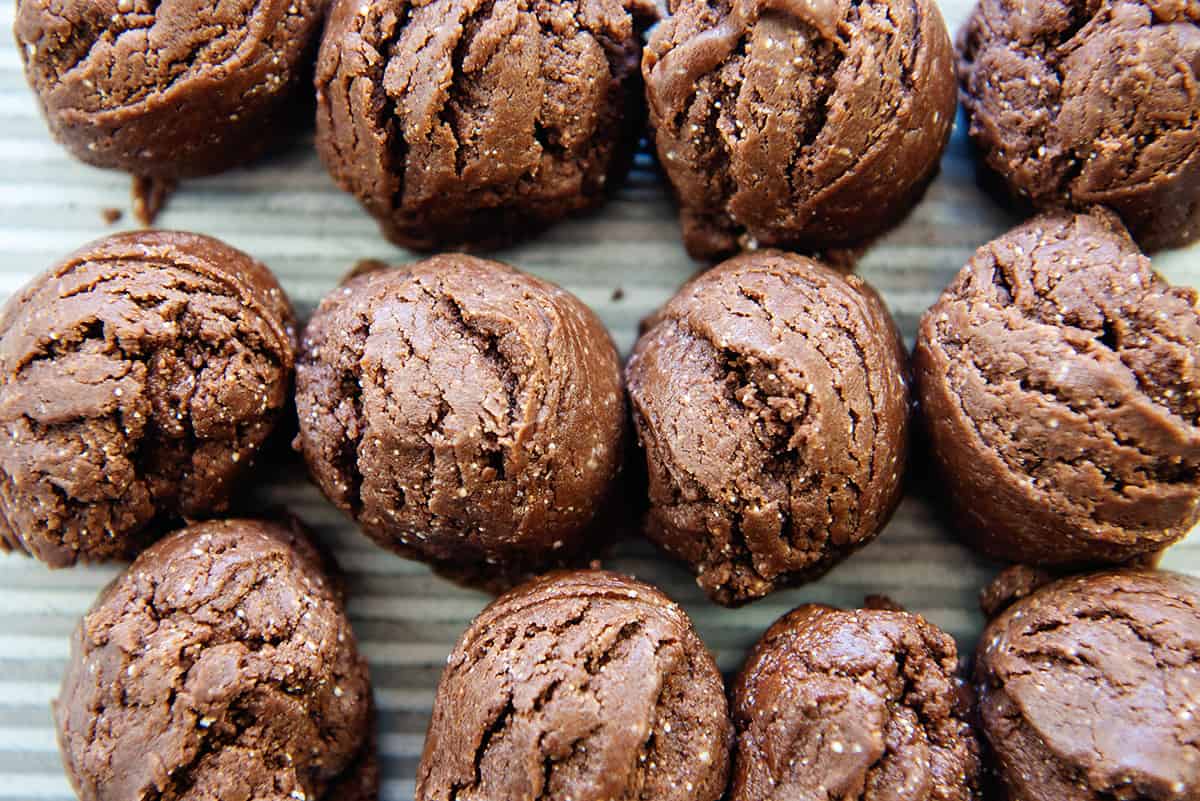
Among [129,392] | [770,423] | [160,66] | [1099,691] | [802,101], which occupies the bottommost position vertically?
[1099,691]

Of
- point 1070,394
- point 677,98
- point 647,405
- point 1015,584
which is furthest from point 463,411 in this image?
point 1015,584

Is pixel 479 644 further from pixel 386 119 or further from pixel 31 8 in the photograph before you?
pixel 31 8

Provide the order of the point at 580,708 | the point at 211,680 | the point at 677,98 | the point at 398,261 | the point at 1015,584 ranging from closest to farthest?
the point at 580,708 → the point at 211,680 → the point at 677,98 → the point at 1015,584 → the point at 398,261

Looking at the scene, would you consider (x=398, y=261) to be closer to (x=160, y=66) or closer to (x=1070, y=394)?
(x=160, y=66)

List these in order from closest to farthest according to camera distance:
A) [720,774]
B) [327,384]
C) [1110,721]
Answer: [1110,721]
[720,774]
[327,384]

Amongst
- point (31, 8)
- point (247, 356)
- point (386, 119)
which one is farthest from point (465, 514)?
point (31, 8)

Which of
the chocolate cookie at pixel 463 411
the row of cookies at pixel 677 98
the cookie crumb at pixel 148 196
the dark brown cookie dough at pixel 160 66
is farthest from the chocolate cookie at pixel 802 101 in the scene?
the cookie crumb at pixel 148 196

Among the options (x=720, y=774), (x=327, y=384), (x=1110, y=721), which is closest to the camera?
(x=1110, y=721)
